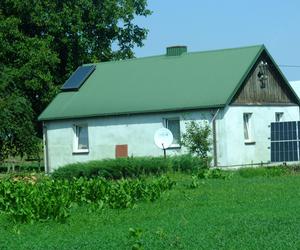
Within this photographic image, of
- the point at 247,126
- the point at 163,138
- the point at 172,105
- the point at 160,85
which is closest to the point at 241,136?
the point at 247,126

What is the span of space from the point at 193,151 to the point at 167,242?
2187cm

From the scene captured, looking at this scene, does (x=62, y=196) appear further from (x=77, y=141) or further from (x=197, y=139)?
(x=77, y=141)

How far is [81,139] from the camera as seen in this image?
121 ft

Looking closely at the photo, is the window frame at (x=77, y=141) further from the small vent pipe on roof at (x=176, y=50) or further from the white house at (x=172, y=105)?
the small vent pipe on roof at (x=176, y=50)

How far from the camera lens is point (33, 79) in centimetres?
4228

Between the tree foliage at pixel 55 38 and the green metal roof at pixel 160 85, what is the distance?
14.0 ft

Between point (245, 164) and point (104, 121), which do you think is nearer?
point (245, 164)

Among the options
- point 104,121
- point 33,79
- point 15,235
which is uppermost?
point 33,79

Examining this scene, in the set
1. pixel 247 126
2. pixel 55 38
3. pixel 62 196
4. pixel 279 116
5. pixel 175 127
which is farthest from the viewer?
pixel 55 38

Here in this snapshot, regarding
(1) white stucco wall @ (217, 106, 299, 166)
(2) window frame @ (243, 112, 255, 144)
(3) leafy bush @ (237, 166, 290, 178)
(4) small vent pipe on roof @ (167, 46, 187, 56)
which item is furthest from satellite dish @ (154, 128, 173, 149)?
(4) small vent pipe on roof @ (167, 46, 187, 56)

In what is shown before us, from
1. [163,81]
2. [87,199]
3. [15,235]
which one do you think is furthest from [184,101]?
[15,235]

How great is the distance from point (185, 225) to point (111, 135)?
24014 mm

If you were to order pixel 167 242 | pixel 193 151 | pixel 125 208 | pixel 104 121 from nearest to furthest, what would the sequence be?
pixel 167 242
pixel 125 208
pixel 193 151
pixel 104 121

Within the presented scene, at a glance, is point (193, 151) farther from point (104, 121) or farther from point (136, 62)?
point (136, 62)
